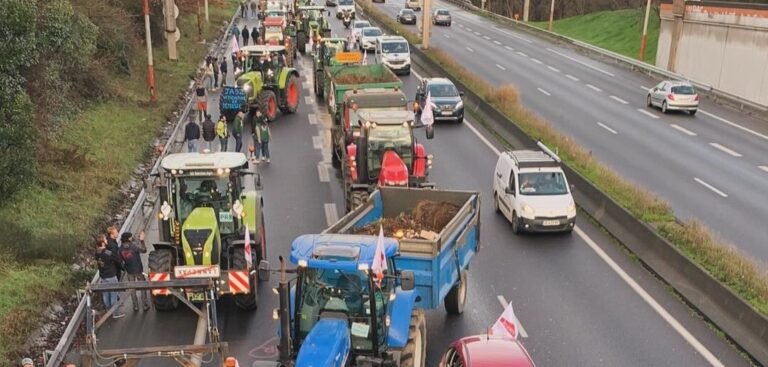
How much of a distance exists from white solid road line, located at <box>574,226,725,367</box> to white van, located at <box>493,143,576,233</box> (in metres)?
0.96

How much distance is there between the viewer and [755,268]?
1580 cm

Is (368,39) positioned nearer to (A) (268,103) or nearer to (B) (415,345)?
(A) (268,103)

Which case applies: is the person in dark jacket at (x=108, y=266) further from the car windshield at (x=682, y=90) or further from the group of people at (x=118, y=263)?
the car windshield at (x=682, y=90)

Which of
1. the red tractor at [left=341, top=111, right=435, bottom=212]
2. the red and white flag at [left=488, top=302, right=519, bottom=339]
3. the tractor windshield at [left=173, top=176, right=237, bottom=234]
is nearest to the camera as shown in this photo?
the red and white flag at [left=488, top=302, right=519, bottom=339]

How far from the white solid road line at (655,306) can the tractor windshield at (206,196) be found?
8663 mm

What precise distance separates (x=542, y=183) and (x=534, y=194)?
22.2 inches

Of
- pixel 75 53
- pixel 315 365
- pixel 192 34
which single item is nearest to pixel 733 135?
pixel 75 53

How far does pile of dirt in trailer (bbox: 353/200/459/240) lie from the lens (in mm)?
14312

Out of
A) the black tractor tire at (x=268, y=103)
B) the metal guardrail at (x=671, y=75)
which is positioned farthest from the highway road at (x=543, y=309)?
the metal guardrail at (x=671, y=75)

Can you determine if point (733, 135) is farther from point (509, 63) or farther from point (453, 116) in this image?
point (509, 63)

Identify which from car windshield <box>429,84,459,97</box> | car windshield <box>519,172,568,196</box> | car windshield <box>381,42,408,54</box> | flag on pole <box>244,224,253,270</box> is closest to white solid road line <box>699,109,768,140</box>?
car windshield <box>429,84,459,97</box>

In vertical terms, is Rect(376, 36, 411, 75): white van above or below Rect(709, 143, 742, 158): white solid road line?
above

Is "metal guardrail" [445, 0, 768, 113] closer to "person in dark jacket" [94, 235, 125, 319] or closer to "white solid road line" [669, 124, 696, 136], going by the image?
"white solid road line" [669, 124, 696, 136]

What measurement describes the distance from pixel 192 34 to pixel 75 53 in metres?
33.1
